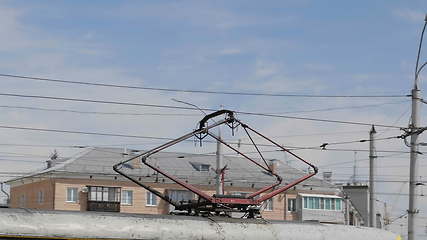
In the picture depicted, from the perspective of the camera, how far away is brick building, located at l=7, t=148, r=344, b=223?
76.7 m

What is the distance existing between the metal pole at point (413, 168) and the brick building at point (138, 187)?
48779mm

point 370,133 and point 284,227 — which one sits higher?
point 370,133

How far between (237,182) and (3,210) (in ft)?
238

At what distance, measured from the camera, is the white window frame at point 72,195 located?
76562 mm

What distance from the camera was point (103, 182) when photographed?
79375 mm

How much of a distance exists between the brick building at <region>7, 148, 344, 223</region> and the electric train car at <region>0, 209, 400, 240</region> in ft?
184

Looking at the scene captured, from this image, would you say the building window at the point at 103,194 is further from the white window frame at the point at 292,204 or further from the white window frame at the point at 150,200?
the white window frame at the point at 292,204

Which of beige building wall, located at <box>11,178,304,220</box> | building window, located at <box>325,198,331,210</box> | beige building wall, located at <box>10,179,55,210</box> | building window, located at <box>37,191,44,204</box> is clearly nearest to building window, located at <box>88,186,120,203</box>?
beige building wall, located at <box>11,178,304,220</box>

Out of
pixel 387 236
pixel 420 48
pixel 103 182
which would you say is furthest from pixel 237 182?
pixel 387 236

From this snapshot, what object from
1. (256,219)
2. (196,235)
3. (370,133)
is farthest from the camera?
(370,133)

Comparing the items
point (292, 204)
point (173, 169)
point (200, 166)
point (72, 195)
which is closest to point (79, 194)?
point (72, 195)

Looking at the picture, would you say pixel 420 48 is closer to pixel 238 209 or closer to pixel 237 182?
pixel 238 209

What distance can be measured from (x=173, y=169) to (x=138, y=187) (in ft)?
15.9

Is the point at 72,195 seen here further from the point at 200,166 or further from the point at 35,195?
the point at 200,166
